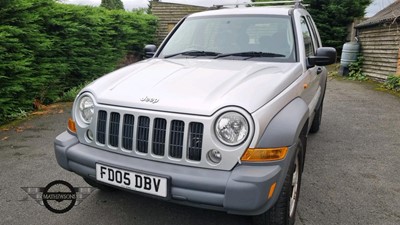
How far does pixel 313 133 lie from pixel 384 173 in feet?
5.20

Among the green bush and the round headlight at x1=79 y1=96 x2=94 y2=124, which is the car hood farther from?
the green bush

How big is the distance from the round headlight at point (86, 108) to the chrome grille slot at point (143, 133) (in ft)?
1.56

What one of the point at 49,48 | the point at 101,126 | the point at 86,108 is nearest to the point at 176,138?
the point at 101,126

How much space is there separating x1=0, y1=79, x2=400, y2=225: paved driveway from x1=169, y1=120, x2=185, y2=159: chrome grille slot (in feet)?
2.82

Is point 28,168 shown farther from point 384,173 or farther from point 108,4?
point 108,4

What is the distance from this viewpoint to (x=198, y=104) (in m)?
2.10

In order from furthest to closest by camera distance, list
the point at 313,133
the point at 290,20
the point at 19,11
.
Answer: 1. the point at 19,11
2. the point at 313,133
3. the point at 290,20

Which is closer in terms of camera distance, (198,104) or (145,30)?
(198,104)

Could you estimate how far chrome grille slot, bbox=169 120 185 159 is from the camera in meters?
2.09

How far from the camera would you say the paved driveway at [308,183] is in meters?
2.75

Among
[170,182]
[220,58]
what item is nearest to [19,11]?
[220,58]

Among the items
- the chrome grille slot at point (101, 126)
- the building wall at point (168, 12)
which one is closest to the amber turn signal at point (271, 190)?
the chrome grille slot at point (101, 126)

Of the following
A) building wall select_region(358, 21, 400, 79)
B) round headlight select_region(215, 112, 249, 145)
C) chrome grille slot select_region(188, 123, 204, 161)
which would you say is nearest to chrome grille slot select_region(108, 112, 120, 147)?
chrome grille slot select_region(188, 123, 204, 161)

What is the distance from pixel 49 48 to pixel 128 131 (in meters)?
5.19
